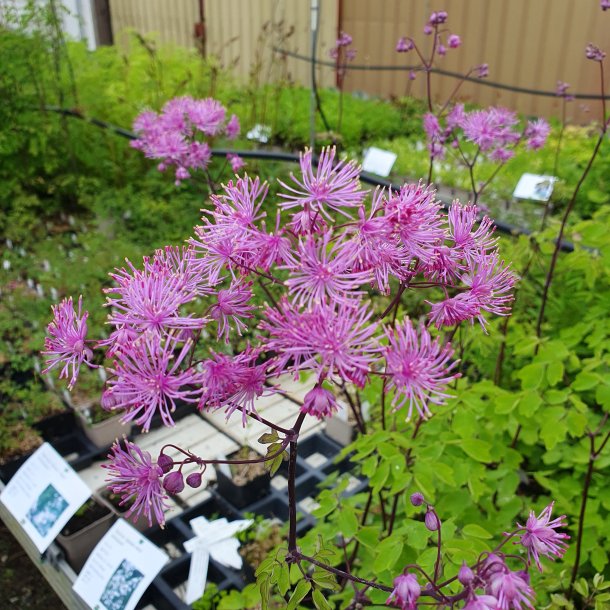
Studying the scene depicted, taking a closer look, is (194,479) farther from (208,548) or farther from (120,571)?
(208,548)

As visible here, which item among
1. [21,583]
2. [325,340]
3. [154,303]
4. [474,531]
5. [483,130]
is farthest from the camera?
[21,583]

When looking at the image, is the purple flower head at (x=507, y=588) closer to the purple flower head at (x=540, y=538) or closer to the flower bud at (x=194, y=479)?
the purple flower head at (x=540, y=538)

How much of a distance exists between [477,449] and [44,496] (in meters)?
1.30

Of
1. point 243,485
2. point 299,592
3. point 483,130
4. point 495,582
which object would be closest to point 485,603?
point 495,582

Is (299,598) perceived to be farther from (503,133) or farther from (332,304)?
(503,133)

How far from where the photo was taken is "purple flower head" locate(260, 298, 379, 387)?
690 mm

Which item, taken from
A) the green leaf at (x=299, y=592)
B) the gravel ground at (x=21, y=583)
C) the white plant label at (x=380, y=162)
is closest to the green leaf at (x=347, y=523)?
the green leaf at (x=299, y=592)

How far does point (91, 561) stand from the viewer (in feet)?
5.46

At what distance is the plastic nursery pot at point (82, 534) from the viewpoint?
187 centimetres

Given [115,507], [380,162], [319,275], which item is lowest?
[115,507]

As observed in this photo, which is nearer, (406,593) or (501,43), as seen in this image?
(406,593)

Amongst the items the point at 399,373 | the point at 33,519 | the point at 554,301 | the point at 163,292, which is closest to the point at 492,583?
the point at 399,373

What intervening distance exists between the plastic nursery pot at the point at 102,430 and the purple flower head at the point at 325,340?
185 cm

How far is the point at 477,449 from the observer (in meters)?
1.34
